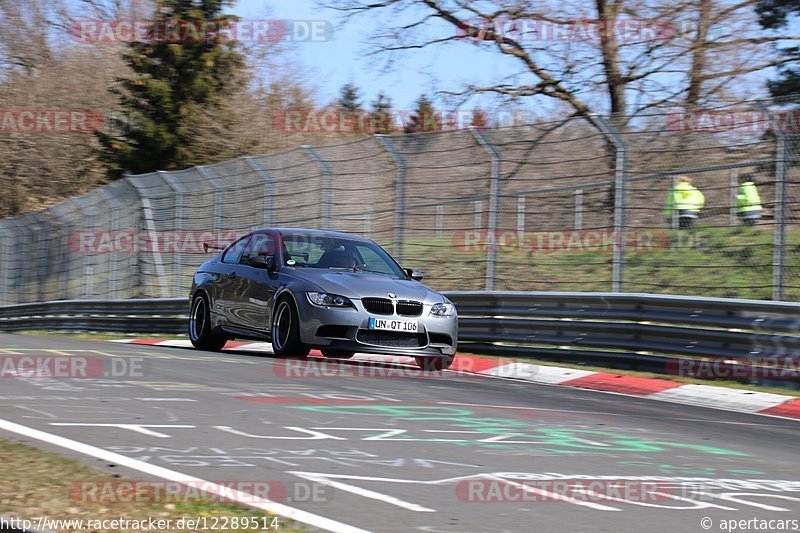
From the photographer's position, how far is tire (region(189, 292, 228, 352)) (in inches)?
558

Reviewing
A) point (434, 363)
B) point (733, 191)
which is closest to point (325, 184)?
point (434, 363)

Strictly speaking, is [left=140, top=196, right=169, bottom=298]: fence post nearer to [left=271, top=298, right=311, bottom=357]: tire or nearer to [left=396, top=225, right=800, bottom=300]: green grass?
[left=396, top=225, right=800, bottom=300]: green grass

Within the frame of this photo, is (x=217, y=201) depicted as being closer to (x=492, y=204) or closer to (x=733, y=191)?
(x=492, y=204)

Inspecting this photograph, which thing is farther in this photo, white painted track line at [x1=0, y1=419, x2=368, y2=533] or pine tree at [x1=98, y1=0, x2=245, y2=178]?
pine tree at [x1=98, y1=0, x2=245, y2=178]

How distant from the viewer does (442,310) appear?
1191cm

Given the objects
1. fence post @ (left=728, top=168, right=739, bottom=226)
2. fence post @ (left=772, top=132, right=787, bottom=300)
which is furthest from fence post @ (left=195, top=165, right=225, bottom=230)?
fence post @ (left=772, top=132, right=787, bottom=300)

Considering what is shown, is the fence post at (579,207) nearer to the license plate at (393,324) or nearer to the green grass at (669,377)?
the green grass at (669,377)

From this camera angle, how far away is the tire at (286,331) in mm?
11719

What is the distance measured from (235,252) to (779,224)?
21.1 ft

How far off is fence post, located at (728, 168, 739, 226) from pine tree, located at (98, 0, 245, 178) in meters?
32.9

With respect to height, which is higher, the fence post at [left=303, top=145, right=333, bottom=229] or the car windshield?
the fence post at [left=303, top=145, right=333, bottom=229]

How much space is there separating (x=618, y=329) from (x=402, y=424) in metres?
5.63

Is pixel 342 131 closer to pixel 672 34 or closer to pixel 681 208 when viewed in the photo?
pixel 672 34

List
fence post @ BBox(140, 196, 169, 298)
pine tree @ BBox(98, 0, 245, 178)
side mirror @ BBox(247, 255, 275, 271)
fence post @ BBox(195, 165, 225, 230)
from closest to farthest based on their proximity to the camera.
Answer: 1. side mirror @ BBox(247, 255, 275, 271)
2. fence post @ BBox(195, 165, 225, 230)
3. fence post @ BBox(140, 196, 169, 298)
4. pine tree @ BBox(98, 0, 245, 178)
